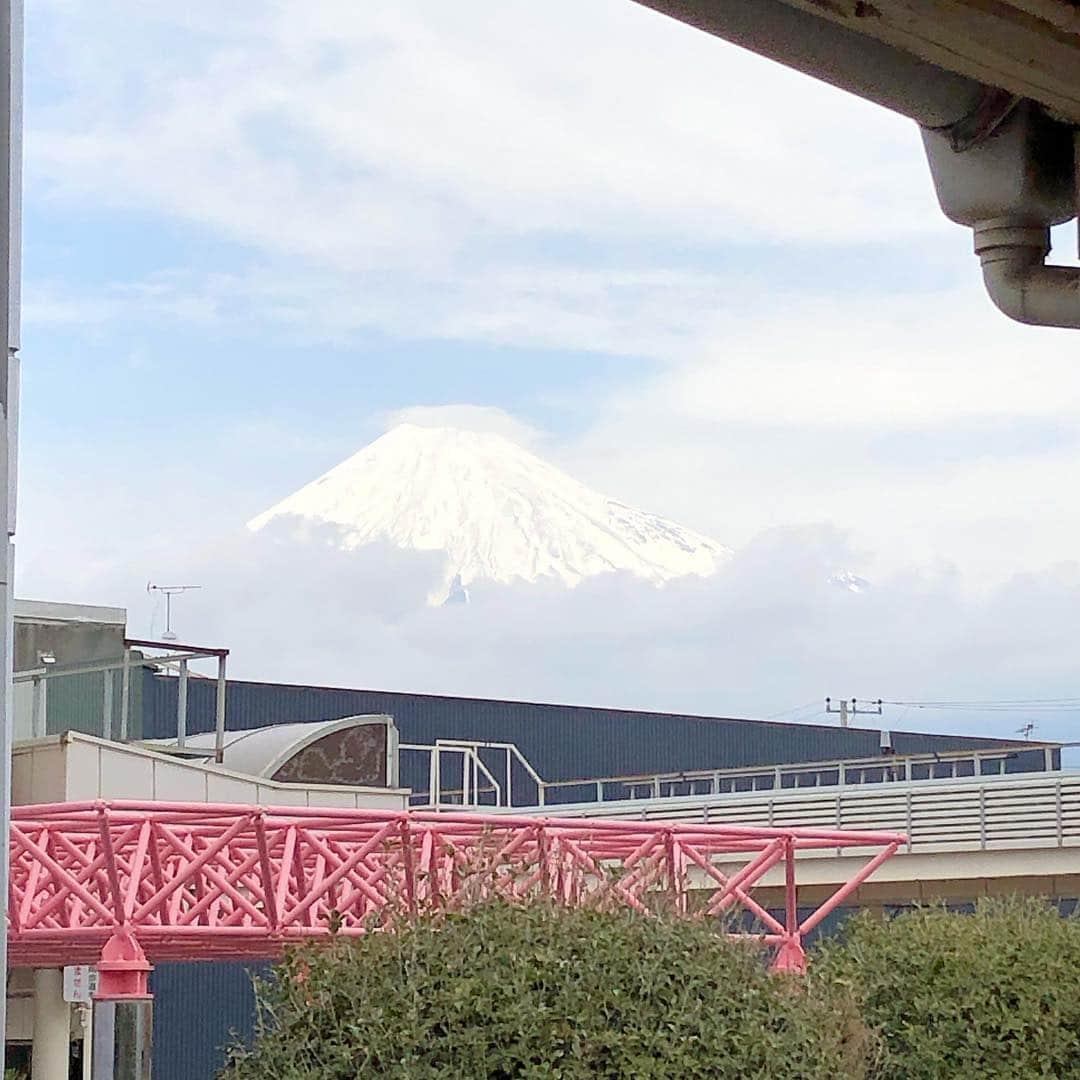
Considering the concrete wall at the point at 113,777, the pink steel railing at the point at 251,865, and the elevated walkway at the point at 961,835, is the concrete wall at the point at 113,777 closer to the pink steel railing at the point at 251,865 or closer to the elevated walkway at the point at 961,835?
the pink steel railing at the point at 251,865

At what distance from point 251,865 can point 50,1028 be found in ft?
35.8

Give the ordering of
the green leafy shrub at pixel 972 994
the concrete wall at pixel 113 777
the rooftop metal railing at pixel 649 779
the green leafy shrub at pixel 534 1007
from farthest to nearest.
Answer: the rooftop metal railing at pixel 649 779
the concrete wall at pixel 113 777
the green leafy shrub at pixel 972 994
the green leafy shrub at pixel 534 1007

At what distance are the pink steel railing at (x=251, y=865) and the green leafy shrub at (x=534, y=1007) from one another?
2.60m

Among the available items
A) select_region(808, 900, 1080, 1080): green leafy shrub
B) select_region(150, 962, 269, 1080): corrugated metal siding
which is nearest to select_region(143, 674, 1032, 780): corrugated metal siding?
select_region(150, 962, 269, 1080): corrugated metal siding

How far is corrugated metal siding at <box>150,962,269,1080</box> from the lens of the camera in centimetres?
3400

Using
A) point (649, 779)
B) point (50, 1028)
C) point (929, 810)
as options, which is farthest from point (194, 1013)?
point (929, 810)

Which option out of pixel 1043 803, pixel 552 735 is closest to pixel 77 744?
pixel 1043 803

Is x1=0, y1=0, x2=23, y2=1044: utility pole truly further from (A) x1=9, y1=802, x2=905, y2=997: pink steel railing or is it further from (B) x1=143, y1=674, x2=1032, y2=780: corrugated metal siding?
(B) x1=143, y1=674, x2=1032, y2=780: corrugated metal siding

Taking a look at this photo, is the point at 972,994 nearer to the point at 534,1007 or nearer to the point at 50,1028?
the point at 534,1007

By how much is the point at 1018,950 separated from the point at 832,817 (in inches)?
781

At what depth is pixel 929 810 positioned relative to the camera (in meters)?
31.3

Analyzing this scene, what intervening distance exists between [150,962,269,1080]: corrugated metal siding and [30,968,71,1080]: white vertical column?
900 centimetres

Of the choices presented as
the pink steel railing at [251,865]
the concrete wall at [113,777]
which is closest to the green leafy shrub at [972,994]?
the pink steel railing at [251,865]

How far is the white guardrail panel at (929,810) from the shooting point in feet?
95.1
